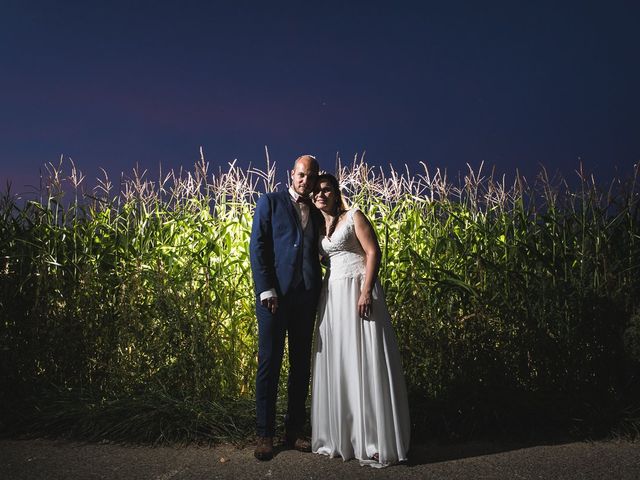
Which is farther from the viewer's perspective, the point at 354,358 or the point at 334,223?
the point at 334,223

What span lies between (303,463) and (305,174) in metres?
1.68

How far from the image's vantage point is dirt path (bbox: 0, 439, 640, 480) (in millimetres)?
3238

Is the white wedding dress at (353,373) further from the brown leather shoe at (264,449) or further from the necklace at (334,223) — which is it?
the brown leather shoe at (264,449)

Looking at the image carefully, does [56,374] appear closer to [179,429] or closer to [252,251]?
[179,429]

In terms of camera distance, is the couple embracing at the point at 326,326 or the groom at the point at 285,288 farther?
the groom at the point at 285,288

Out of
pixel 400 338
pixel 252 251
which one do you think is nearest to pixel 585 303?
pixel 400 338

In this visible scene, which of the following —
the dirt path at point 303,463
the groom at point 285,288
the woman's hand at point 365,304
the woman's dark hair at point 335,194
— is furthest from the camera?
the woman's dark hair at point 335,194

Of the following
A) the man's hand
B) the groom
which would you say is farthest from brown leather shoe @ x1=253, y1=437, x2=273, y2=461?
the man's hand

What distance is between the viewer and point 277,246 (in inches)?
137

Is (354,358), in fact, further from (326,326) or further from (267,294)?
(267,294)

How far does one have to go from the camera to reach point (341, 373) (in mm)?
3406

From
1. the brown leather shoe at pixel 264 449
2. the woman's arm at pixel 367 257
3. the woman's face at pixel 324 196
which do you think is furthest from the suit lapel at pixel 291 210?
the brown leather shoe at pixel 264 449

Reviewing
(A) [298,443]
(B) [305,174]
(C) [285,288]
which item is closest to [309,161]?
(B) [305,174]

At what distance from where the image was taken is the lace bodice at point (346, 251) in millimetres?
3453
